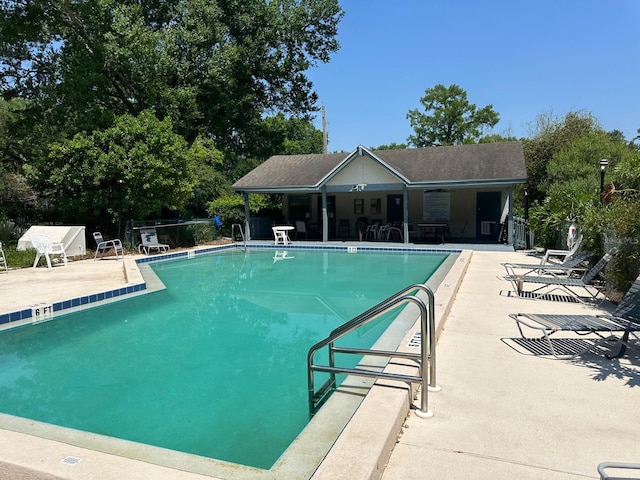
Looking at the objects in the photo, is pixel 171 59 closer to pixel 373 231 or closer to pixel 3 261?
pixel 3 261

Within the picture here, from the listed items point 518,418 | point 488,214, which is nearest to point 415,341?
point 518,418

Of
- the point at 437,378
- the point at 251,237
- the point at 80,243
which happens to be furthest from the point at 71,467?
the point at 251,237

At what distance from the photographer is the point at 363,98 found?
107ft

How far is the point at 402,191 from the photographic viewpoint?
19906 mm

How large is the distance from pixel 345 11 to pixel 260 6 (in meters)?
5.71

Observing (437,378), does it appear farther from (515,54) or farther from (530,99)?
(530,99)

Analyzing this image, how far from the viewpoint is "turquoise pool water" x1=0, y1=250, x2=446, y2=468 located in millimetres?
3838

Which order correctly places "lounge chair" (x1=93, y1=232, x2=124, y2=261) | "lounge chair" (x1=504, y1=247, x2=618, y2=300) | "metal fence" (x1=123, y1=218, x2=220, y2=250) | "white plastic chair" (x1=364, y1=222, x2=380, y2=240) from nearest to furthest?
"lounge chair" (x1=504, y1=247, x2=618, y2=300) < "lounge chair" (x1=93, y1=232, x2=124, y2=261) < "metal fence" (x1=123, y1=218, x2=220, y2=250) < "white plastic chair" (x1=364, y1=222, x2=380, y2=240)

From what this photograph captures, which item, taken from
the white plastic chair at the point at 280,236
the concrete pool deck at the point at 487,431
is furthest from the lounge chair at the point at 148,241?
the concrete pool deck at the point at 487,431

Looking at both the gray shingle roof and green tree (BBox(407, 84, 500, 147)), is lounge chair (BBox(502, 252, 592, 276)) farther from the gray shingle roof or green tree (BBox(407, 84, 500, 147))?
green tree (BBox(407, 84, 500, 147))

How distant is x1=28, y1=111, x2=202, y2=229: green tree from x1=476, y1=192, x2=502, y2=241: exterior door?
12.7 meters

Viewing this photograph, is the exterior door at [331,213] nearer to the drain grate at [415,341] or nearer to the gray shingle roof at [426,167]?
the gray shingle roof at [426,167]

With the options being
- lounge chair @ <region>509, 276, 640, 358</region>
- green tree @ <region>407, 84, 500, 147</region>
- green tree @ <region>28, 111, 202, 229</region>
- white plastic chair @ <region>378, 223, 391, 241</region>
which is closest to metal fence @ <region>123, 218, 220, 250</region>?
green tree @ <region>28, 111, 202, 229</region>

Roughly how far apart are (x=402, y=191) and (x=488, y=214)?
401cm
